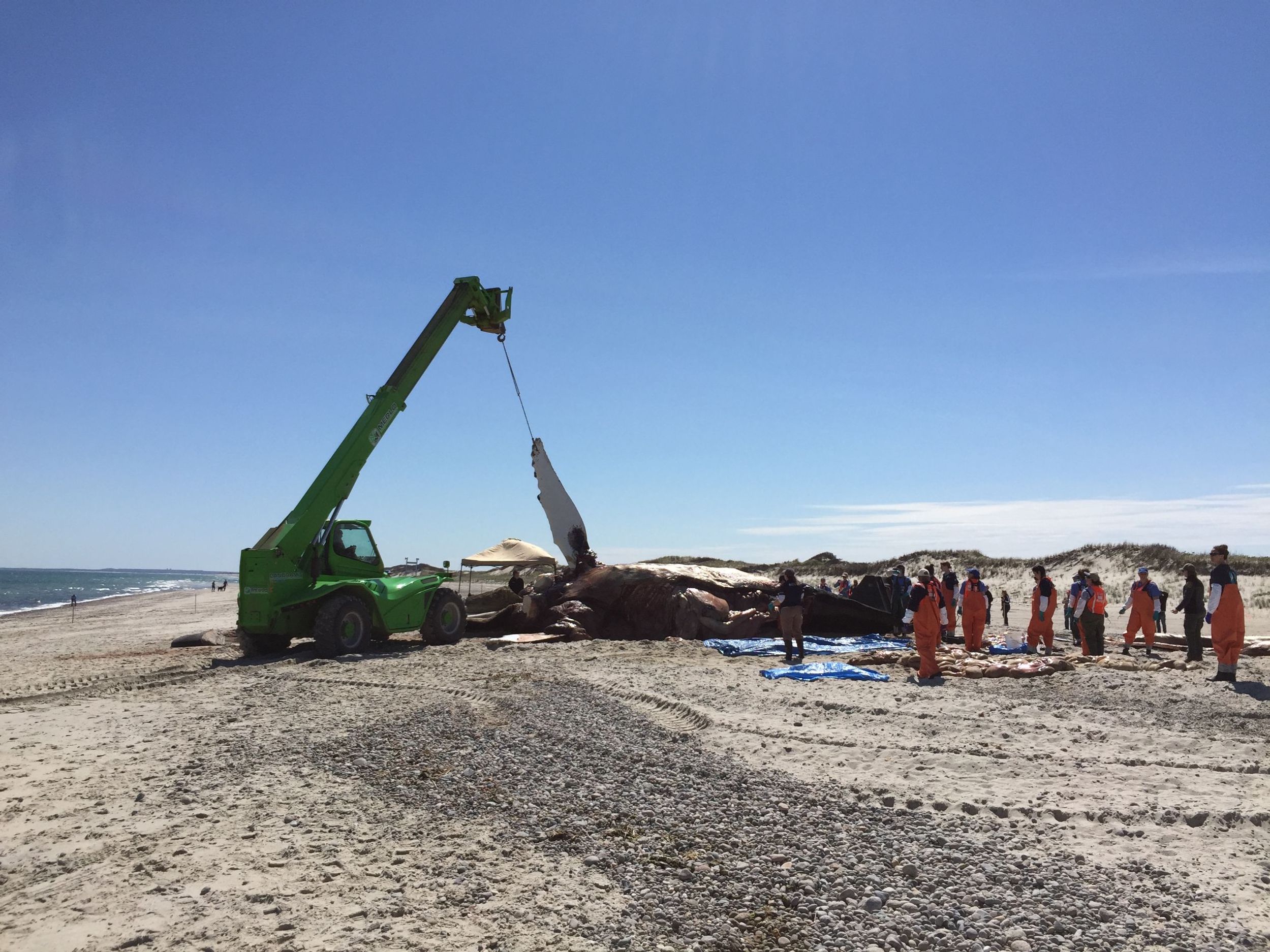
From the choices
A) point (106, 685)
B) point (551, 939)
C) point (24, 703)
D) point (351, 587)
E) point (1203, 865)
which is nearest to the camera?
point (551, 939)

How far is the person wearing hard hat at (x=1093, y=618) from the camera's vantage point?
1395 centimetres

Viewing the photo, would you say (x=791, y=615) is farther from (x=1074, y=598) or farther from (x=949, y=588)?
(x=1074, y=598)

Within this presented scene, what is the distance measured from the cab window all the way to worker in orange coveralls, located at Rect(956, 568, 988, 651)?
10682 millimetres

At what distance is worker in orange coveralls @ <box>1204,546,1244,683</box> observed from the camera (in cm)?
1099

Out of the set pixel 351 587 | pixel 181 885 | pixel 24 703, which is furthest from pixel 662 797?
pixel 351 587

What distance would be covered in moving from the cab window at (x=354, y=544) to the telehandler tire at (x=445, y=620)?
147cm

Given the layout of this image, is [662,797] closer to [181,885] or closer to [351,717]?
[181,885]

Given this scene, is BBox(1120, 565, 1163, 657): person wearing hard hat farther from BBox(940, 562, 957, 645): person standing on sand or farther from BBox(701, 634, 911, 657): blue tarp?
BBox(701, 634, 911, 657): blue tarp

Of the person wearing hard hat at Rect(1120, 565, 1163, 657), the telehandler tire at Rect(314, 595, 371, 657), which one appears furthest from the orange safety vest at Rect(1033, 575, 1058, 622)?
the telehandler tire at Rect(314, 595, 371, 657)

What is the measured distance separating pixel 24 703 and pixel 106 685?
4.31ft

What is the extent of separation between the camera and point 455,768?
21.8 ft

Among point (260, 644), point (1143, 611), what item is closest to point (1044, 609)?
point (1143, 611)

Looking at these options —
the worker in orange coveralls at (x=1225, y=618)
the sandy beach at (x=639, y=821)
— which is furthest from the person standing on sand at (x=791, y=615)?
the worker in orange coveralls at (x=1225, y=618)

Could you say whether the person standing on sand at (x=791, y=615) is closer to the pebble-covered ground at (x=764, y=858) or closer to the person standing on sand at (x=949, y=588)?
the person standing on sand at (x=949, y=588)
